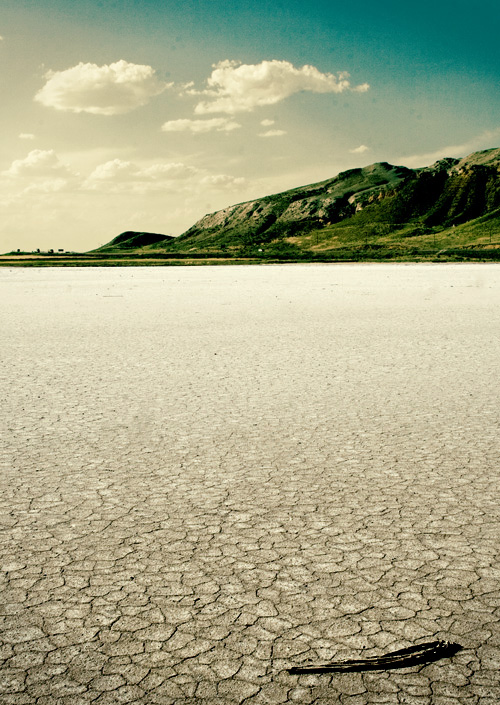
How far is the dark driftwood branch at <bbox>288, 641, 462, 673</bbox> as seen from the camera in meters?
2.55

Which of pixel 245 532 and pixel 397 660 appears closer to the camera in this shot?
pixel 397 660

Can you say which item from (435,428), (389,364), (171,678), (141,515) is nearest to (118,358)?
(389,364)

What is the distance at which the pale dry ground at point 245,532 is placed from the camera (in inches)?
101

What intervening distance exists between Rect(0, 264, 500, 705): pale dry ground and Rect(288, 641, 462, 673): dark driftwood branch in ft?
0.14

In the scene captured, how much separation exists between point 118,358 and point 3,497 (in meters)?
5.85

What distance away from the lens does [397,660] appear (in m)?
2.61

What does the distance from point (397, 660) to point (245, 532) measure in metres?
1.36

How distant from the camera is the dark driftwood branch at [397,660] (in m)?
2.55

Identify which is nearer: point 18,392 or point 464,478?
point 464,478

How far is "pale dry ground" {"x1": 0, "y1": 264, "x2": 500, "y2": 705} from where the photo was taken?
257 cm

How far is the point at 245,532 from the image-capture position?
3.81m

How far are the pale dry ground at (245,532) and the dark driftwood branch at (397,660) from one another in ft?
0.14

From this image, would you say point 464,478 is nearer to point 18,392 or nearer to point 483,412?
point 483,412

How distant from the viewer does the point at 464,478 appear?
4727 millimetres
